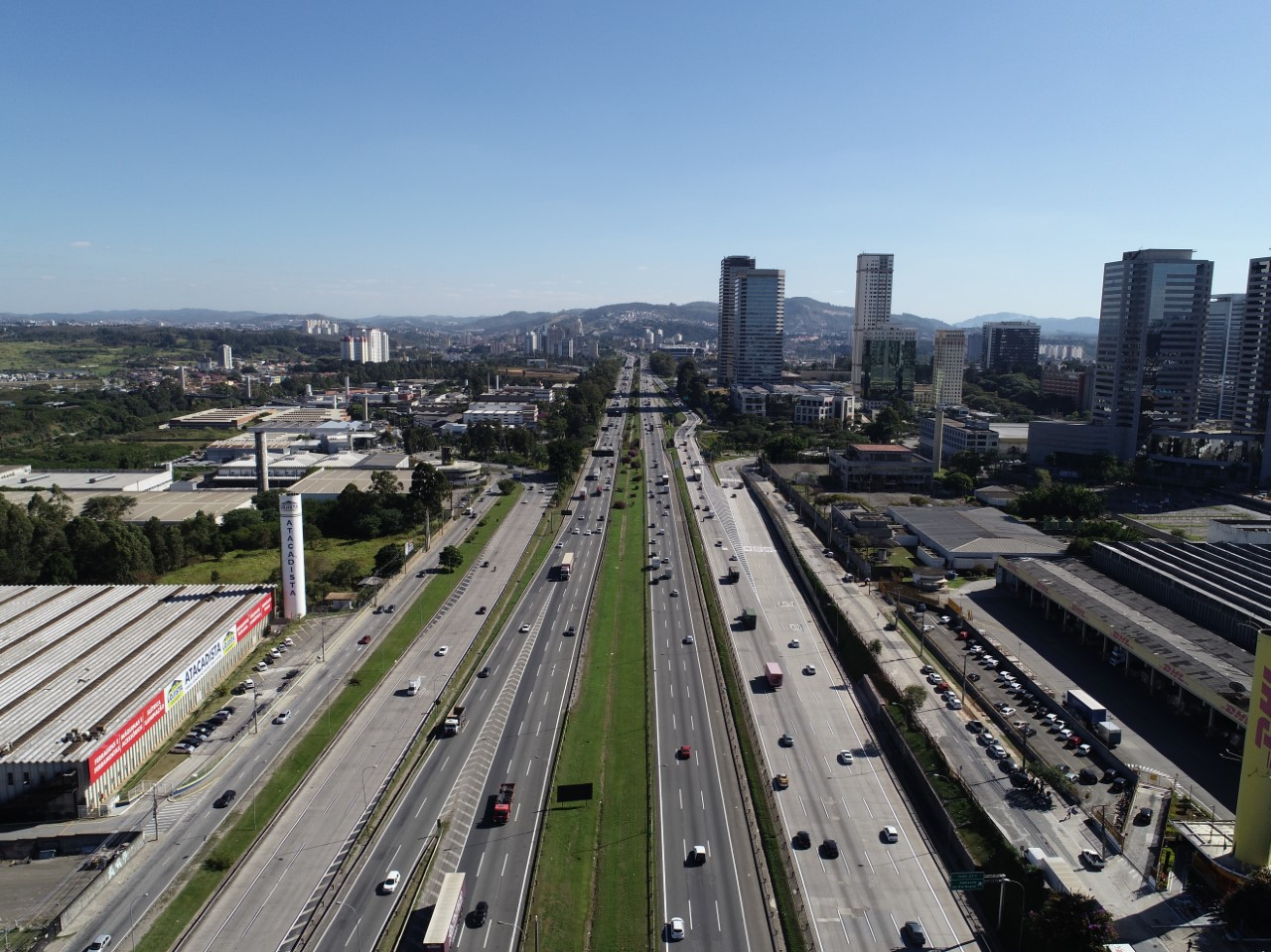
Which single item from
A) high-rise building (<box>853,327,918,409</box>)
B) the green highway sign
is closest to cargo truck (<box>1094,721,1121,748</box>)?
the green highway sign

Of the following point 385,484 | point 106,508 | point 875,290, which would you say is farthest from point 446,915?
point 875,290

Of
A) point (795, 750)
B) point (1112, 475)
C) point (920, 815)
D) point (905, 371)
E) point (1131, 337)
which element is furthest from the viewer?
point (905, 371)

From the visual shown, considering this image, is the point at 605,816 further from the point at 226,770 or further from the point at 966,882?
the point at 226,770

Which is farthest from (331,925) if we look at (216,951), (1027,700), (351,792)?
(1027,700)

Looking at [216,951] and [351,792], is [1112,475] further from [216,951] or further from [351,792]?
[216,951]

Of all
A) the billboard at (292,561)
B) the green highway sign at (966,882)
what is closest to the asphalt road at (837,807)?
the green highway sign at (966,882)

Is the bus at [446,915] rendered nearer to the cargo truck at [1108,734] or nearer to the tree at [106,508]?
the cargo truck at [1108,734]
